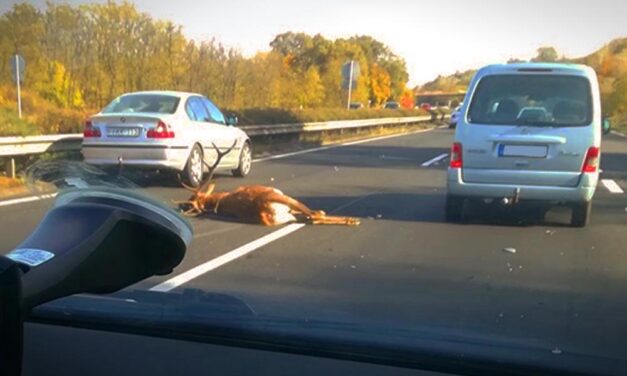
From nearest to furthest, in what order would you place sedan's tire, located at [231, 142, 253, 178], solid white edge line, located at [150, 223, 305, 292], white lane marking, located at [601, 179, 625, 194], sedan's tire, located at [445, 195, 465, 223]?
solid white edge line, located at [150, 223, 305, 292] < sedan's tire, located at [445, 195, 465, 223] < white lane marking, located at [601, 179, 625, 194] < sedan's tire, located at [231, 142, 253, 178]

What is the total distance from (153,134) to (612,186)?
8462 millimetres

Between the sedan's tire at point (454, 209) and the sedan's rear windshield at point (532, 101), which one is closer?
the sedan's rear windshield at point (532, 101)

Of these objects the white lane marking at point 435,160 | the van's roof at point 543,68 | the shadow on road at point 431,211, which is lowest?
the white lane marking at point 435,160

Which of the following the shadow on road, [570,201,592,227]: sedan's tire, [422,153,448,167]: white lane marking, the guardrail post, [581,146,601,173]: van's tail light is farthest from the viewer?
[422,153,448,167]: white lane marking

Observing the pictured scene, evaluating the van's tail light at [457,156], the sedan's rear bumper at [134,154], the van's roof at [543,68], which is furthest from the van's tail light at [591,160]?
the sedan's rear bumper at [134,154]

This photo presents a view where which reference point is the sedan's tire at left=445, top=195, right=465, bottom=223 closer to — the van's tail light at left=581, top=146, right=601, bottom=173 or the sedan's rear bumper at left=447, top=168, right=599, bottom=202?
the sedan's rear bumper at left=447, top=168, right=599, bottom=202

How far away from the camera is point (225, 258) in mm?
7184

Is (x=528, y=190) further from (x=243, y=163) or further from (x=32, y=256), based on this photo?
(x=32, y=256)

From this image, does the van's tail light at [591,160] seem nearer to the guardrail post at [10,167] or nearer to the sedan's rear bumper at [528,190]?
the sedan's rear bumper at [528,190]

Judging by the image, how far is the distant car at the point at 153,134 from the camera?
41.3 feet

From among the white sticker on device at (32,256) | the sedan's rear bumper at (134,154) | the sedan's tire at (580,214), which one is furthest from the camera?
the sedan's rear bumper at (134,154)

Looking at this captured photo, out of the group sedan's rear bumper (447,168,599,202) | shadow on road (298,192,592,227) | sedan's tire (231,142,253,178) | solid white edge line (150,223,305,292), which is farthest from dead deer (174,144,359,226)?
sedan's tire (231,142,253,178)

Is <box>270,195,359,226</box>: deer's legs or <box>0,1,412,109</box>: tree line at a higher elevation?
<box>0,1,412,109</box>: tree line

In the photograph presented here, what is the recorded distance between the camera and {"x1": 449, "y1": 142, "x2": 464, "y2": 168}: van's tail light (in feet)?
31.0
